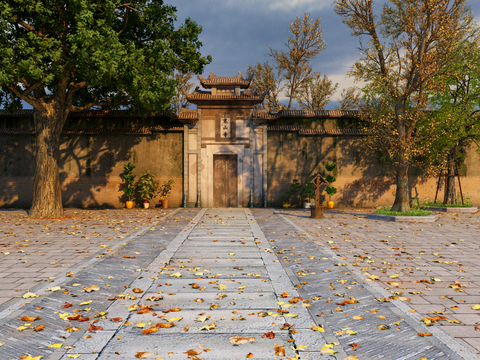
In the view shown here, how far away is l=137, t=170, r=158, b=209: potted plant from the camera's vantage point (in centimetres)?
1373

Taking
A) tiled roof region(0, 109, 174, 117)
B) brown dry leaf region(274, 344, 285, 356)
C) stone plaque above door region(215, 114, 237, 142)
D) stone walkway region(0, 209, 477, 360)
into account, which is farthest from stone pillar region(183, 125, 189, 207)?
brown dry leaf region(274, 344, 285, 356)

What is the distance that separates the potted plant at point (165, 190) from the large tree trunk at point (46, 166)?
417 centimetres

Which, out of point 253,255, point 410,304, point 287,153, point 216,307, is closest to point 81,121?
point 287,153

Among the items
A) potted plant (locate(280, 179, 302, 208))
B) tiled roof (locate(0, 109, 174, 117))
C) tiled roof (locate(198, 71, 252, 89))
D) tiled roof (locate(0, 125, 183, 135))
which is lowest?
potted plant (locate(280, 179, 302, 208))

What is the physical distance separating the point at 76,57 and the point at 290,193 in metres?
9.55

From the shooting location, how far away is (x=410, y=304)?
3.43 meters

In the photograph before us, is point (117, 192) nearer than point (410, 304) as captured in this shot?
No

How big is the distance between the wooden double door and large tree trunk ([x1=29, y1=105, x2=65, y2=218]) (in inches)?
247

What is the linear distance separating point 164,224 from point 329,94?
20.1 metres

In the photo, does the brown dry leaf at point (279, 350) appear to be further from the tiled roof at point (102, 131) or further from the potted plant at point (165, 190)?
the tiled roof at point (102, 131)

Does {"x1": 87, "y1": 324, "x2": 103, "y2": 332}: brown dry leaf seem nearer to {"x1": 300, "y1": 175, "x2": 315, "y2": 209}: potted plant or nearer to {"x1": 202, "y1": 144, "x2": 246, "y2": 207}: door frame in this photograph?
{"x1": 202, "y1": 144, "x2": 246, "y2": 207}: door frame

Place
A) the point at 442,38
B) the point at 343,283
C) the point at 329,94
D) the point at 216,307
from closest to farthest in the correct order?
1. the point at 216,307
2. the point at 343,283
3. the point at 442,38
4. the point at 329,94

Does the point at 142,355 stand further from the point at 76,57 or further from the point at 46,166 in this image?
Answer: the point at 46,166

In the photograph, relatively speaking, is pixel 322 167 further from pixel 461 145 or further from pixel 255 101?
pixel 461 145
